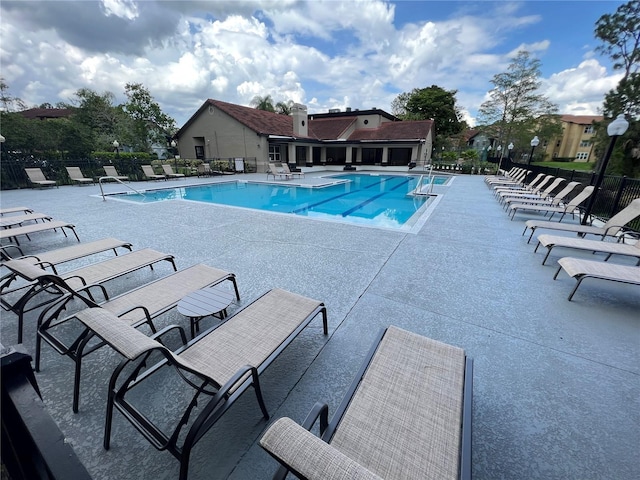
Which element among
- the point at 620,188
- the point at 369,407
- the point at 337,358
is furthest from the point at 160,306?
the point at 620,188

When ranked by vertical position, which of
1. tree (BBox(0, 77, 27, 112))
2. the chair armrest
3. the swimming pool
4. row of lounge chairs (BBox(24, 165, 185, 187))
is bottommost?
the swimming pool

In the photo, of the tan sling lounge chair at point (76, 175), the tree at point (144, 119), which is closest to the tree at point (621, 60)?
the tan sling lounge chair at point (76, 175)

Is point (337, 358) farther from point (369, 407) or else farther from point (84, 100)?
point (84, 100)

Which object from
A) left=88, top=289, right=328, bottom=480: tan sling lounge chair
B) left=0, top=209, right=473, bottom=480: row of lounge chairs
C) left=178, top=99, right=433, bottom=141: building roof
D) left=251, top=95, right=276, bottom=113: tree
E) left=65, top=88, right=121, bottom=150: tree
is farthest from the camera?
left=251, top=95, right=276, bottom=113: tree

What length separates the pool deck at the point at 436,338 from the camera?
1704 mm

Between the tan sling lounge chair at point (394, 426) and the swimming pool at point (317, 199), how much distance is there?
5.44m

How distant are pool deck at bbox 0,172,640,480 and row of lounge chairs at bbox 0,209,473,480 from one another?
0.65 ft

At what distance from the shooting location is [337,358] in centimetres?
248

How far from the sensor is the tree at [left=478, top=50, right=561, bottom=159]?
2855 cm

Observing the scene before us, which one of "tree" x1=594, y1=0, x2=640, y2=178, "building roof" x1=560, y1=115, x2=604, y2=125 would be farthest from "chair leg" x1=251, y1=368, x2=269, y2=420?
"building roof" x1=560, y1=115, x2=604, y2=125

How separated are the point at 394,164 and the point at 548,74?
18.3 meters

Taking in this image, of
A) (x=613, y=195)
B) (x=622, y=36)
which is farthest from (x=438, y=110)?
(x=613, y=195)

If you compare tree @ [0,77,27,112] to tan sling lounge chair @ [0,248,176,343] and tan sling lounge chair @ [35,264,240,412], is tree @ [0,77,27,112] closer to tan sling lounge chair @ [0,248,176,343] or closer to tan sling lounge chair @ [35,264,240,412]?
tan sling lounge chair @ [0,248,176,343]

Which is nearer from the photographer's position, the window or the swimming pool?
the swimming pool
